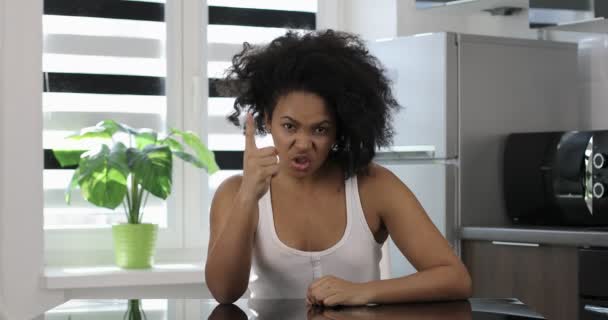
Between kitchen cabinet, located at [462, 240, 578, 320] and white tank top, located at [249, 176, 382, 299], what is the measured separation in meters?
1.16

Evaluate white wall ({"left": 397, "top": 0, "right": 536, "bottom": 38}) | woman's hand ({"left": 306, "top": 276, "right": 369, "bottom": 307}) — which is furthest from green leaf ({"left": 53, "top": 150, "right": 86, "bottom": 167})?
woman's hand ({"left": 306, "top": 276, "right": 369, "bottom": 307})

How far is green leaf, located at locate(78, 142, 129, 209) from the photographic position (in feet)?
11.3

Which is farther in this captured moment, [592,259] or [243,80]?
[592,259]

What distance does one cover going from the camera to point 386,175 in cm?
201

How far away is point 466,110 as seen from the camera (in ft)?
11.0

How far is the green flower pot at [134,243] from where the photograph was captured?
11.7 feet

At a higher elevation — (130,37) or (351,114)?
(130,37)

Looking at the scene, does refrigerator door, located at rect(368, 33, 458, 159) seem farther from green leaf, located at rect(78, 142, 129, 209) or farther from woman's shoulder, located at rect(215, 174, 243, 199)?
woman's shoulder, located at rect(215, 174, 243, 199)

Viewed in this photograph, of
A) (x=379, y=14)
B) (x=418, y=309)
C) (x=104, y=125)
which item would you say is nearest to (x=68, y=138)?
(x=104, y=125)

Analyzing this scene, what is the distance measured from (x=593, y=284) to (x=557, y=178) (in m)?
0.43

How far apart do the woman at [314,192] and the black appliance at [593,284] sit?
1006 millimetres

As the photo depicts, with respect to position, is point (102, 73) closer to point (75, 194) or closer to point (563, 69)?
point (75, 194)

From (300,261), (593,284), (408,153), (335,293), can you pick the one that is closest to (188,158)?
(408,153)

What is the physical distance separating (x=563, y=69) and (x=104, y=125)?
169 centimetres
